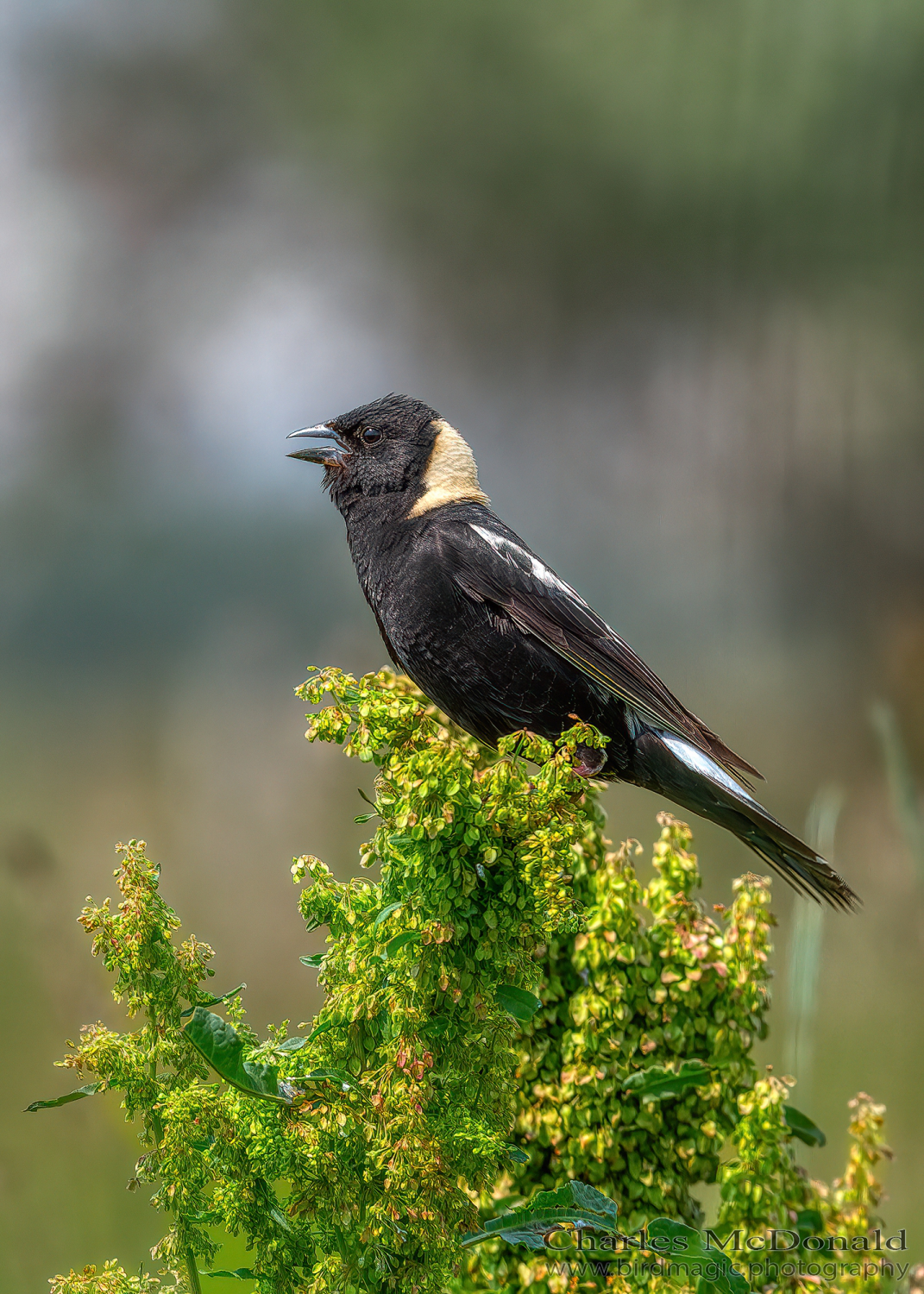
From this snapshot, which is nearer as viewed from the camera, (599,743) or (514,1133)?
(599,743)

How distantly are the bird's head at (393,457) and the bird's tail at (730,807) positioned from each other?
0.49 metres

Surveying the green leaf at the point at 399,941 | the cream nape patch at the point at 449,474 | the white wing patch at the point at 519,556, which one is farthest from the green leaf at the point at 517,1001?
the cream nape patch at the point at 449,474

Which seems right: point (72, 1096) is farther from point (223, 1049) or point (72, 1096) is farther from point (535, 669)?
point (535, 669)

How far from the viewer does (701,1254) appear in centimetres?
99

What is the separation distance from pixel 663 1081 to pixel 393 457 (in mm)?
961

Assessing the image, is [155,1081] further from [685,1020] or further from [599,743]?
[685,1020]

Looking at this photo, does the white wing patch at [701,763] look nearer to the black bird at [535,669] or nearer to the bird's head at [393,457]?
the black bird at [535,669]

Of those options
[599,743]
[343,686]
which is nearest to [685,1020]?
[599,743]

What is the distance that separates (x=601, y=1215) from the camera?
3.35 feet

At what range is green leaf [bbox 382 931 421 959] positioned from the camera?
90cm

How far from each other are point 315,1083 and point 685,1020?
603mm

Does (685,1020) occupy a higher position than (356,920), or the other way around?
(685,1020)

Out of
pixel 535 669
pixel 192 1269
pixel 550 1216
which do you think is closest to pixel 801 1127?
pixel 550 1216

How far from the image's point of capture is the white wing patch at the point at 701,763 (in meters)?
1.28
